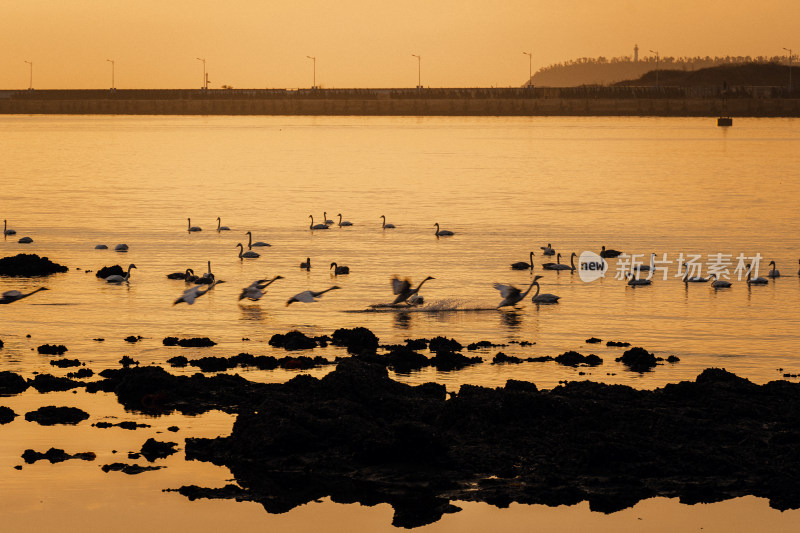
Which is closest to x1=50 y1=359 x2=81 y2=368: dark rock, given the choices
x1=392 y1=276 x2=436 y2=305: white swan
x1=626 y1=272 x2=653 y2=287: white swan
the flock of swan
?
the flock of swan

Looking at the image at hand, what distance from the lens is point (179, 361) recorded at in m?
24.5

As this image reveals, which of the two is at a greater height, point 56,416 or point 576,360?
point 576,360

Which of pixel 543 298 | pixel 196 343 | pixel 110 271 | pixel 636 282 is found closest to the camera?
pixel 196 343

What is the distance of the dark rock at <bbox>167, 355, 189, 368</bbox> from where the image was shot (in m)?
24.4

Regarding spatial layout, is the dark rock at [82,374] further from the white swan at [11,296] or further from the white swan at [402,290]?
the white swan at [402,290]

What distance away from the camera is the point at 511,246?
154 feet

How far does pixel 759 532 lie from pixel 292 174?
8125 cm

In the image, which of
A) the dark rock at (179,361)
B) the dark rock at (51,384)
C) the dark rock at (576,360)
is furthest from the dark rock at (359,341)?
the dark rock at (51,384)

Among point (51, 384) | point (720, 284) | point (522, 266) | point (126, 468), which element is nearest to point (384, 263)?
point (522, 266)

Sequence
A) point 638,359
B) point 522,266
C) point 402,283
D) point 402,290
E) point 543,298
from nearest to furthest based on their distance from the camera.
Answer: point 638,359 → point 402,290 → point 402,283 → point 543,298 → point 522,266

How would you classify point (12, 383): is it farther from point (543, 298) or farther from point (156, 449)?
point (543, 298)

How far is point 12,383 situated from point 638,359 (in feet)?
39.0

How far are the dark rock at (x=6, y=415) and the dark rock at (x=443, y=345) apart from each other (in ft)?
28.6

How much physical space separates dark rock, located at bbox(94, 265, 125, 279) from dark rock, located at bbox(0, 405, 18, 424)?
1719 centimetres
